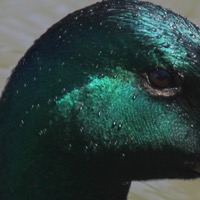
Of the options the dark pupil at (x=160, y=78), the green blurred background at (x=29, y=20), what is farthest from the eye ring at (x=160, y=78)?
A: the green blurred background at (x=29, y=20)

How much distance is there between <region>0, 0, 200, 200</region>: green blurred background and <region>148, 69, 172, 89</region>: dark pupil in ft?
9.07

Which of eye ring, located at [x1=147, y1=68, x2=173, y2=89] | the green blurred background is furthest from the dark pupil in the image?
the green blurred background

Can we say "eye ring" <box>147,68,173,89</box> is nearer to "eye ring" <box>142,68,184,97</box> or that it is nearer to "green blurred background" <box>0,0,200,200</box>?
"eye ring" <box>142,68,184,97</box>

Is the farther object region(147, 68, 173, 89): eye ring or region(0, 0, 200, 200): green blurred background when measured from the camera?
region(0, 0, 200, 200): green blurred background

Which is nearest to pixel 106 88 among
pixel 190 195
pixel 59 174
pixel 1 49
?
pixel 59 174

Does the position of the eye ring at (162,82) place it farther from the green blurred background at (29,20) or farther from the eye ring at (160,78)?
the green blurred background at (29,20)

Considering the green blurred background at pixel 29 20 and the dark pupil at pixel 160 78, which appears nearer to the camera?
the dark pupil at pixel 160 78

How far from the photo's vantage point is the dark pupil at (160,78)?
371 cm

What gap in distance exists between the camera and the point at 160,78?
12.2 feet

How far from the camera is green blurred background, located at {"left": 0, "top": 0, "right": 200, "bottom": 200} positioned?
688 centimetres

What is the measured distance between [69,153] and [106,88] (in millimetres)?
274

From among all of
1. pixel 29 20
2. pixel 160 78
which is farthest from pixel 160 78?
pixel 29 20

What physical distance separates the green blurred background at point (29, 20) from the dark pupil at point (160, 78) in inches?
109

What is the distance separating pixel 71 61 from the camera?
3.75 metres
